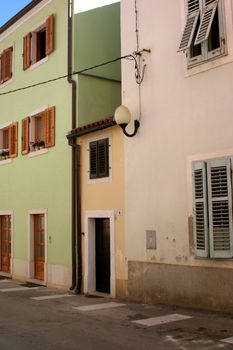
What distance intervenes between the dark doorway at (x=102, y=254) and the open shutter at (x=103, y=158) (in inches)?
47.2

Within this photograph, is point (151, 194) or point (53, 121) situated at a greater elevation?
point (53, 121)

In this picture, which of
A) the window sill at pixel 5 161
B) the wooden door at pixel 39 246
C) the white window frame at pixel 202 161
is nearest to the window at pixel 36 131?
the window sill at pixel 5 161

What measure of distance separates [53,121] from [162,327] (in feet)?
26.1

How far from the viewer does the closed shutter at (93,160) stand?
12.4 meters

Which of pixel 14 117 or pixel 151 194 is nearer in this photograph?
pixel 151 194

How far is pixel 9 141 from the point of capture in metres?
17.0

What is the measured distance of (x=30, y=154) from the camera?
15.7 metres

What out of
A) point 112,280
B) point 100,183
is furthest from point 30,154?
point 112,280

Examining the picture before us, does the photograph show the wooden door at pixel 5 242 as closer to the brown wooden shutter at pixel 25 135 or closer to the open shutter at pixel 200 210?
the brown wooden shutter at pixel 25 135

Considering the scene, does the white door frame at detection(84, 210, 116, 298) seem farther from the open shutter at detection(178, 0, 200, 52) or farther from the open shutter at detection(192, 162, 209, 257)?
the open shutter at detection(178, 0, 200, 52)

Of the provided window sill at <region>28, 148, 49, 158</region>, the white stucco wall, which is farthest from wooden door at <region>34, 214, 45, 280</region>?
the white stucco wall

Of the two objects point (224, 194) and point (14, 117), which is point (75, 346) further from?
point (14, 117)

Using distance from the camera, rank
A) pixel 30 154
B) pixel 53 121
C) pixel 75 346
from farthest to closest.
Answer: pixel 30 154
pixel 53 121
pixel 75 346

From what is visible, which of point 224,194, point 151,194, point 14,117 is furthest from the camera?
point 14,117
